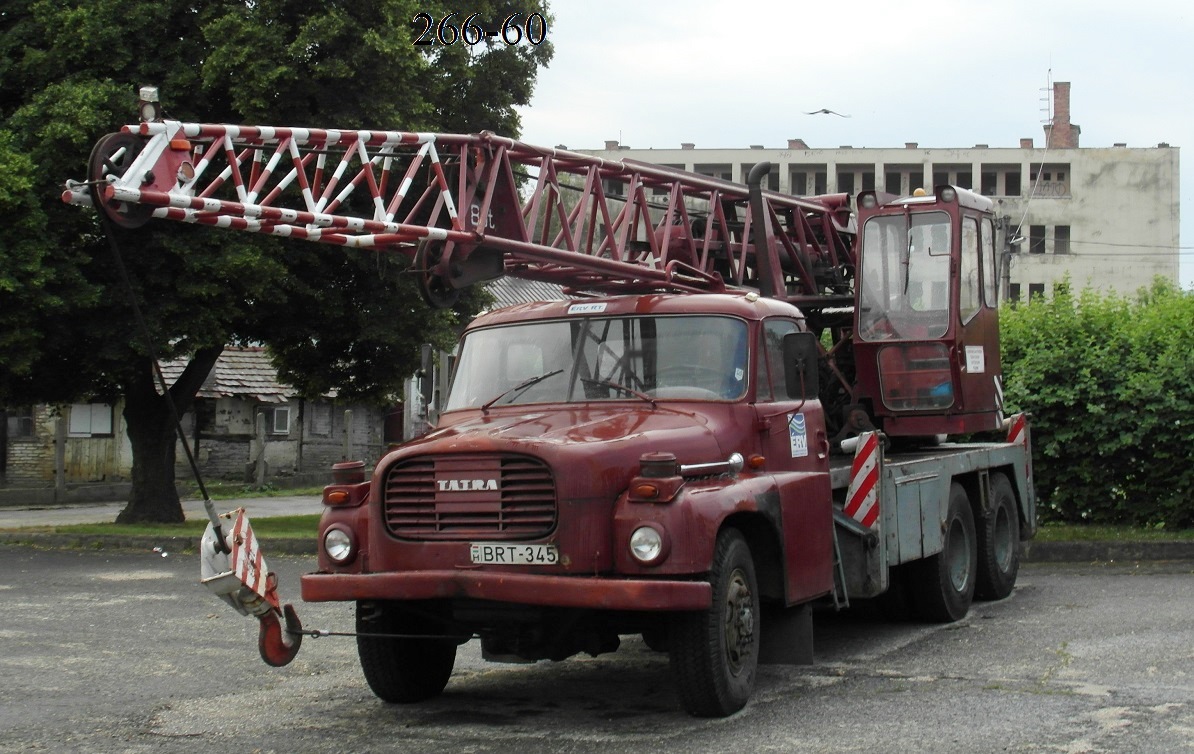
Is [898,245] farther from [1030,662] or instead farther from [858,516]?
[1030,662]

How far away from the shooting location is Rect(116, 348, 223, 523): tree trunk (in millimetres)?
23359

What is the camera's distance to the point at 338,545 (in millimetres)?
8812

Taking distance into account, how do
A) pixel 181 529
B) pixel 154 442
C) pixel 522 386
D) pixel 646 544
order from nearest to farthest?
pixel 646 544 → pixel 522 386 → pixel 181 529 → pixel 154 442

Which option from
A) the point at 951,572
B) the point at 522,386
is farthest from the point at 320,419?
the point at 522,386

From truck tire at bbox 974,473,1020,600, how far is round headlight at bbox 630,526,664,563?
21.4ft

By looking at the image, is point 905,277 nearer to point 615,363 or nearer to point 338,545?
point 615,363

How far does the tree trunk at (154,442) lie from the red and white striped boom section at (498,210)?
11.4m

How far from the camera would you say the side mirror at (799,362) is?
979 cm

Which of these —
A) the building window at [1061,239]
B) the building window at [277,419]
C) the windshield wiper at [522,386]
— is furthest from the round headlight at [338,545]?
the building window at [1061,239]

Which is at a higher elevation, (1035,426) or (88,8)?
(88,8)

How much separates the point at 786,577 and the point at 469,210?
3291mm

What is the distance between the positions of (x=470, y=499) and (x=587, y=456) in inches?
26.2

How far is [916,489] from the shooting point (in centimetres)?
1189

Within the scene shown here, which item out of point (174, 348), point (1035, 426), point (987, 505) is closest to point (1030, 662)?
point (987, 505)
